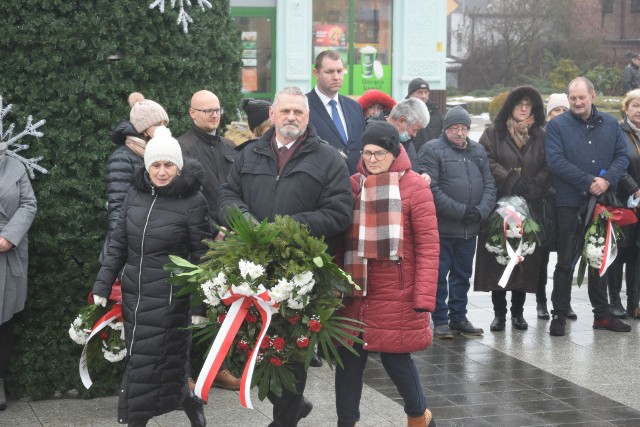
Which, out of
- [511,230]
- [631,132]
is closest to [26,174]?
[511,230]

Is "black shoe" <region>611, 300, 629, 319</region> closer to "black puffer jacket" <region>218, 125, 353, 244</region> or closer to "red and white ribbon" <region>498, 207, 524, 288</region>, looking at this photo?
"red and white ribbon" <region>498, 207, 524, 288</region>

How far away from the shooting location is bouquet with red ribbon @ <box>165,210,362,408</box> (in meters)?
5.63

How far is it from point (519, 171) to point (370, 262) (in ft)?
13.0

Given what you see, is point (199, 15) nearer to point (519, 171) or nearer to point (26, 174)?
point (26, 174)

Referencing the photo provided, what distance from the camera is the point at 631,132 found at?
1033 cm

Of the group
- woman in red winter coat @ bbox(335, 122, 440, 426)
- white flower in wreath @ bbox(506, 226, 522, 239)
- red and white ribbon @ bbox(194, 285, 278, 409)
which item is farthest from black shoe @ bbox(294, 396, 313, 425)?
white flower in wreath @ bbox(506, 226, 522, 239)

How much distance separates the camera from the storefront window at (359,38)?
2177 cm

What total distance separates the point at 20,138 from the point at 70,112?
0.36 metres

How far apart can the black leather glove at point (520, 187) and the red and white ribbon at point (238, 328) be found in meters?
4.66

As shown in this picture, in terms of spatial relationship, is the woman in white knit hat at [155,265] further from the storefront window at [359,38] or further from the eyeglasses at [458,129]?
the storefront window at [359,38]

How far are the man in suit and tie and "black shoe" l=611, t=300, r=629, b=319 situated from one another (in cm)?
332

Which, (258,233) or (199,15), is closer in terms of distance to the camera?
(258,233)

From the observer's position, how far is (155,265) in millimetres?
6340

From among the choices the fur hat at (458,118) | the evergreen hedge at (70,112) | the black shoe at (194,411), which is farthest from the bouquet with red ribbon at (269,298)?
the fur hat at (458,118)
